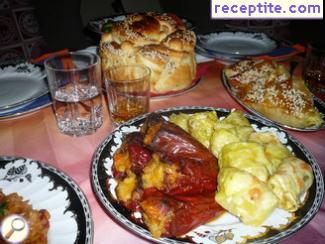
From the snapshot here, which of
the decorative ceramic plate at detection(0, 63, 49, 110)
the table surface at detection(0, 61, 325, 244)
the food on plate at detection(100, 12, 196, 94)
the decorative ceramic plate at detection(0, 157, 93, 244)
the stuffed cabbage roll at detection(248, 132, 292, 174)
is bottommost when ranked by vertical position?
the table surface at detection(0, 61, 325, 244)

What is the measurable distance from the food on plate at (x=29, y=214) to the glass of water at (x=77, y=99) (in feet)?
1.36

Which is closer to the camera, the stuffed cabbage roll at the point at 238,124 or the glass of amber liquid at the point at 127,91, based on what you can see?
the stuffed cabbage roll at the point at 238,124

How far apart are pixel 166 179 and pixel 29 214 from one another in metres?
0.34

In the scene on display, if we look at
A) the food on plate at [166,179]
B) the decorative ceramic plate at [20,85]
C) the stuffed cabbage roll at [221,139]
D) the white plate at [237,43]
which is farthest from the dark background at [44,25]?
the food on plate at [166,179]

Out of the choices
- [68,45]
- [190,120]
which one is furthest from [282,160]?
[68,45]

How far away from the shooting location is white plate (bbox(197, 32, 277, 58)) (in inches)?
70.6

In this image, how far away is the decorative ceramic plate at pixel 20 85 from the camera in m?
1.30

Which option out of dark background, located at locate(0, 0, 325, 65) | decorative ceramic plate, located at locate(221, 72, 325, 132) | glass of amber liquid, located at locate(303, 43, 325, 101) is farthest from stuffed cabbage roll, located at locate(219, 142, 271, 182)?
dark background, located at locate(0, 0, 325, 65)

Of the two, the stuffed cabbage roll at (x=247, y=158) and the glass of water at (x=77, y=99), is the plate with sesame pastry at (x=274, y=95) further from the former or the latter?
the glass of water at (x=77, y=99)

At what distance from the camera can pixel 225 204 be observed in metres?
0.75

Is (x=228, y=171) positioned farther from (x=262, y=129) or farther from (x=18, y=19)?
(x=18, y=19)

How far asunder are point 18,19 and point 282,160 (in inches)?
120

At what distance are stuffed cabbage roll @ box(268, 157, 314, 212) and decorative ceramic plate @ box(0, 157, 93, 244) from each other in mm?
445

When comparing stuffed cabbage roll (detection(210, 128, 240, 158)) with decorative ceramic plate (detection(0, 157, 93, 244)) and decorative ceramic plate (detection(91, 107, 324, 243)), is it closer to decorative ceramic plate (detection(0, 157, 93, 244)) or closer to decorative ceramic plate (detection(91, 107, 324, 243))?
decorative ceramic plate (detection(91, 107, 324, 243))
